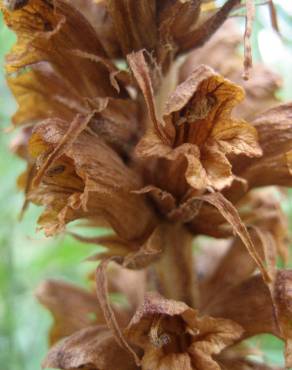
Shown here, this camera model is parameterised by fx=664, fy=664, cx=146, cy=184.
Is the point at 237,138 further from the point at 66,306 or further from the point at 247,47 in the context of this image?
the point at 66,306

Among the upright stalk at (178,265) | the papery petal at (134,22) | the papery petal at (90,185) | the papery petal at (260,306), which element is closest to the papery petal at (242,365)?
the papery petal at (260,306)

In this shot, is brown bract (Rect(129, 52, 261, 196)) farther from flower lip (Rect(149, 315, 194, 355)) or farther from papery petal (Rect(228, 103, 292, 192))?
flower lip (Rect(149, 315, 194, 355))

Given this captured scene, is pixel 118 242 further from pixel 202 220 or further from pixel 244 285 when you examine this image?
pixel 244 285

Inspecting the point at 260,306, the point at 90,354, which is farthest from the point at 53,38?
the point at 260,306

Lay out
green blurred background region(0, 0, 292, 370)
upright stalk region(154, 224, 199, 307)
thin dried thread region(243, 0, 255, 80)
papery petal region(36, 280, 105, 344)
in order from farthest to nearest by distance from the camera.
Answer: green blurred background region(0, 0, 292, 370), papery petal region(36, 280, 105, 344), upright stalk region(154, 224, 199, 307), thin dried thread region(243, 0, 255, 80)

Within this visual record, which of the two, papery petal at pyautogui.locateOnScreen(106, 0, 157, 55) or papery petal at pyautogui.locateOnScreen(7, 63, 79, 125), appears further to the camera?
papery petal at pyautogui.locateOnScreen(7, 63, 79, 125)

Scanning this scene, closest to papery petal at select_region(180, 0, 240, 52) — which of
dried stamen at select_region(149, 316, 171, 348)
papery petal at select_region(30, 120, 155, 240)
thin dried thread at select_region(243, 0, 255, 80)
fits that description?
thin dried thread at select_region(243, 0, 255, 80)

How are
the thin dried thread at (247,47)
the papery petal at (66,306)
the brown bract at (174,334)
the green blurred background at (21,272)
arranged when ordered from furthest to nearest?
the green blurred background at (21,272), the papery petal at (66,306), the brown bract at (174,334), the thin dried thread at (247,47)

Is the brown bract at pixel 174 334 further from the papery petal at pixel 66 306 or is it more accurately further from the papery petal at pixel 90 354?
the papery petal at pixel 66 306
